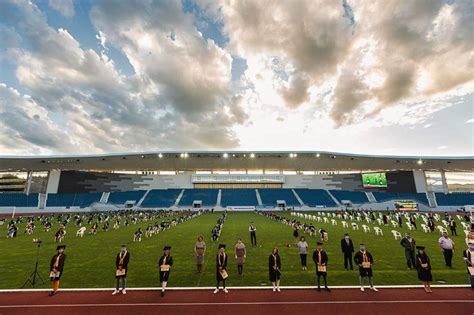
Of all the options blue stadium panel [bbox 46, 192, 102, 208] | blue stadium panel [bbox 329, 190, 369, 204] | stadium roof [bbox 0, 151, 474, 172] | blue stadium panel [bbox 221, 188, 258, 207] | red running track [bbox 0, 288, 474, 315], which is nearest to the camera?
red running track [bbox 0, 288, 474, 315]

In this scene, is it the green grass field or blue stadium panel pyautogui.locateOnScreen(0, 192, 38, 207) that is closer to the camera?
the green grass field

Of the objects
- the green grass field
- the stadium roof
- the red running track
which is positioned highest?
the stadium roof

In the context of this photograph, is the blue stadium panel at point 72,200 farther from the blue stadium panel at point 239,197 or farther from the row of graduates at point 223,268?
the row of graduates at point 223,268

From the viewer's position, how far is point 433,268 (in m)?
10.7

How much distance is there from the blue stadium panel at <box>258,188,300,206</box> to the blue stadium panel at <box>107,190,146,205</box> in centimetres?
3424

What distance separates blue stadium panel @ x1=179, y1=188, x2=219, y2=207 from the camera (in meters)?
64.1

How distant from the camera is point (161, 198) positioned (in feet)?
218

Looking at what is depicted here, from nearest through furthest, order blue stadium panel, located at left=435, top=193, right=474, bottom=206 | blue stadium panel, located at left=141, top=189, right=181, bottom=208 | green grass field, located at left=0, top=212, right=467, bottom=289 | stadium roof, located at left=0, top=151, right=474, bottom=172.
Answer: green grass field, located at left=0, top=212, right=467, bottom=289 → blue stadium panel, located at left=435, top=193, right=474, bottom=206 → stadium roof, located at left=0, top=151, right=474, bottom=172 → blue stadium panel, located at left=141, top=189, right=181, bottom=208

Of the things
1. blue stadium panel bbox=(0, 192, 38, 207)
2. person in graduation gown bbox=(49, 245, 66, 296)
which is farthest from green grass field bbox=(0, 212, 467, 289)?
blue stadium panel bbox=(0, 192, 38, 207)

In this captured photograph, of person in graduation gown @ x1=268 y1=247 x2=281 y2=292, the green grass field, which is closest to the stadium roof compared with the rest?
the green grass field

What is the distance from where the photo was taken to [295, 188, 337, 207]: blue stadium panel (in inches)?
2494

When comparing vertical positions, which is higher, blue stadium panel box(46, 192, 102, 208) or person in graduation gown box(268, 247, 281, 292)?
blue stadium panel box(46, 192, 102, 208)

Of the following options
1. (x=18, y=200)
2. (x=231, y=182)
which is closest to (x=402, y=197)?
(x=231, y=182)

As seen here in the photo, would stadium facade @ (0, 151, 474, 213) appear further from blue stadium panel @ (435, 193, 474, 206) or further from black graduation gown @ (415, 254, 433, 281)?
black graduation gown @ (415, 254, 433, 281)
